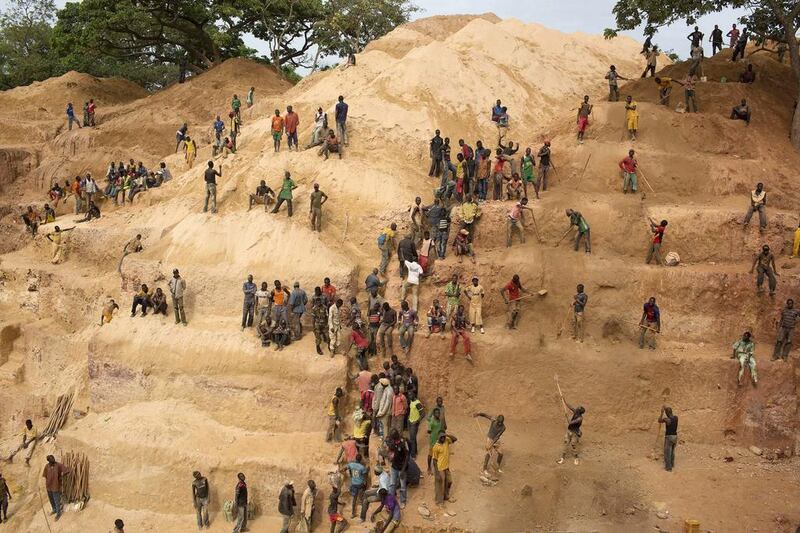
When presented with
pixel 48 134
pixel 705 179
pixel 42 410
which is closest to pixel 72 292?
pixel 42 410

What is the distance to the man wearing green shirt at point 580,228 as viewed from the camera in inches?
682

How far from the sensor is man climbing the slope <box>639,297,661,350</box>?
1544 cm

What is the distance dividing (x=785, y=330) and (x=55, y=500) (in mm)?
15927

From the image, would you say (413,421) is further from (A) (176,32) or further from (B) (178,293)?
(A) (176,32)

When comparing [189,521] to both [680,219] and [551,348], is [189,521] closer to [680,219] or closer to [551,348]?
[551,348]

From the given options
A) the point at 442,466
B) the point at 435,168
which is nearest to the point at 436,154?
the point at 435,168

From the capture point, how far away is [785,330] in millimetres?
14891

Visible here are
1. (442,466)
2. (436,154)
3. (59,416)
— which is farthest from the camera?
(436,154)

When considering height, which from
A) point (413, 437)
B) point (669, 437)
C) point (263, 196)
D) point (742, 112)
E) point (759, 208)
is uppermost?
point (742, 112)

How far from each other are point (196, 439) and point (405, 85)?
13512 millimetres

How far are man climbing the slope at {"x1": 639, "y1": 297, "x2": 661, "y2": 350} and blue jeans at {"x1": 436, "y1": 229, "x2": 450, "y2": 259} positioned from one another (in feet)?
16.2

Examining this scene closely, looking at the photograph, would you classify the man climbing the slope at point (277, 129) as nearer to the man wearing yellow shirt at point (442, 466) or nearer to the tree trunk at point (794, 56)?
the man wearing yellow shirt at point (442, 466)

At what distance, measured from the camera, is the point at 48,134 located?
2938 centimetres

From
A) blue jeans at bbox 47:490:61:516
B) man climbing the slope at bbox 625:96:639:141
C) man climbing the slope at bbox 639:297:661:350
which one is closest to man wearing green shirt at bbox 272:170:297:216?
blue jeans at bbox 47:490:61:516
